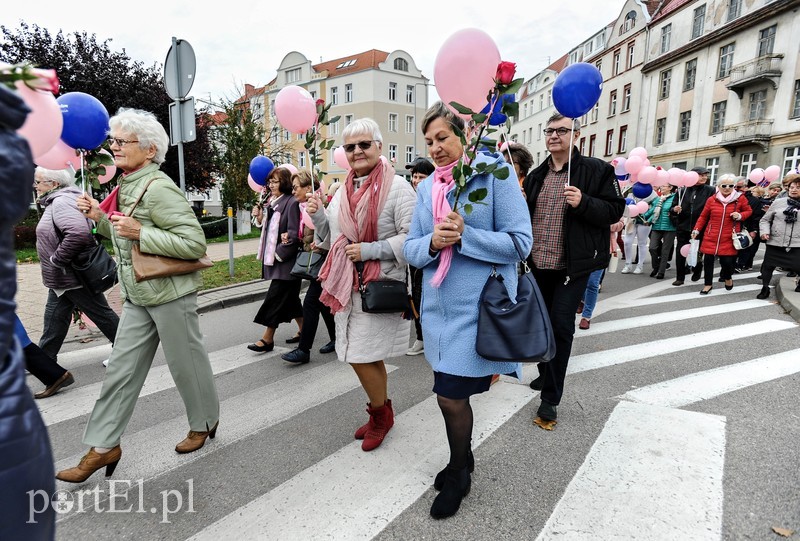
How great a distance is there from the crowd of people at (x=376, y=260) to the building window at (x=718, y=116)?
97.6 ft

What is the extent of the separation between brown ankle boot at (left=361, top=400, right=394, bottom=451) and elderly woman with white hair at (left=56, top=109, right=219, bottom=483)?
3.72ft

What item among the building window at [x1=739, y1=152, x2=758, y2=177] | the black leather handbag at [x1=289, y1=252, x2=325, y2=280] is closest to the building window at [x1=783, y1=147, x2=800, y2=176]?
the building window at [x1=739, y1=152, x2=758, y2=177]

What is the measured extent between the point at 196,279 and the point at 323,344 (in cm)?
262

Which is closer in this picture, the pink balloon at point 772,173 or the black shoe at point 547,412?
the black shoe at point 547,412

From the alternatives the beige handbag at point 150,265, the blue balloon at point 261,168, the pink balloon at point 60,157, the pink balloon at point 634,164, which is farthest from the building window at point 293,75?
the beige handbag at point 150,265

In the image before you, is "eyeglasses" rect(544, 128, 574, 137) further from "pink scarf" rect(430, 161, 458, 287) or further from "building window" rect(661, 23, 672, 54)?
"building window" rect(661, 23, 672, 54)

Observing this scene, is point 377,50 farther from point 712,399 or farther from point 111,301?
point 712,399

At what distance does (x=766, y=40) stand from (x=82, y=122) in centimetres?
3179

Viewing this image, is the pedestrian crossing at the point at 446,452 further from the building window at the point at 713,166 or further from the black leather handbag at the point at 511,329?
the building window at the point at 713,166

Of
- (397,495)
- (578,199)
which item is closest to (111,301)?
(397,495)

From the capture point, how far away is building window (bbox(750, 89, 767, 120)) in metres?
23.8

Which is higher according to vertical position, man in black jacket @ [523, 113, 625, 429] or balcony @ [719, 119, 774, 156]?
balcony @ [719, 119, 774, 156]

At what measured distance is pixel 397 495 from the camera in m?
2.41

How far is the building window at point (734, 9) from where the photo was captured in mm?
25469
